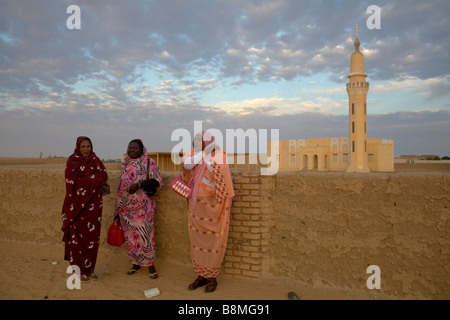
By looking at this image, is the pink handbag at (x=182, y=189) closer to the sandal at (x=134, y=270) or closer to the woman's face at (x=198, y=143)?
the woman's face at (x=198, y=143)

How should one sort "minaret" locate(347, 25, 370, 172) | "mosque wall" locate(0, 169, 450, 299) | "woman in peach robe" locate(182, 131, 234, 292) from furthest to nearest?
"minaret" locate(347, 25, 370, 172) < "woman in peach robe" locate(182, 131, 234, 292) < "mosque wall" locate(0, 169, 450, 299)

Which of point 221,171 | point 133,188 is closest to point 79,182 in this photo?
point 133,188

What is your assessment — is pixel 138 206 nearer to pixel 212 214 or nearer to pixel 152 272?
pixel 152 272

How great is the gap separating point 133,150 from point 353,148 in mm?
27183

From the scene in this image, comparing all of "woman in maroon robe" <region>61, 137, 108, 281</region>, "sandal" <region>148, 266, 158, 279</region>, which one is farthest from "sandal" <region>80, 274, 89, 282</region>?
"sandal" <region>148, 266, 158, 279</region>

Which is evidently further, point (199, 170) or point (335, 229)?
point (199, 170)

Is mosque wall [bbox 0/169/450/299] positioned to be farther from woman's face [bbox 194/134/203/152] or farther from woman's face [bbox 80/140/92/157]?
woman's face [bbox 80/140/92/157]

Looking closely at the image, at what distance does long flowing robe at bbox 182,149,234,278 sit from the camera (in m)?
3.32

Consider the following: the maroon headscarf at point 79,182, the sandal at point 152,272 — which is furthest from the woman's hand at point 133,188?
the sandal at point 152,272

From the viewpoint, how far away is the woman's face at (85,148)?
356cm

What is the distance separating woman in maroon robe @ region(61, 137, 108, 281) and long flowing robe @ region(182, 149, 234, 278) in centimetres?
115

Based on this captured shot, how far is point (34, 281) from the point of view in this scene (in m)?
3.53

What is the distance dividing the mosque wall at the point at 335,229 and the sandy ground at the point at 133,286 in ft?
0.31

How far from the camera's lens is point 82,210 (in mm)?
3514
